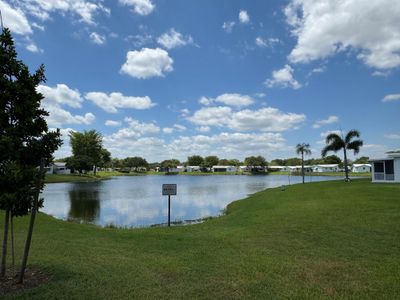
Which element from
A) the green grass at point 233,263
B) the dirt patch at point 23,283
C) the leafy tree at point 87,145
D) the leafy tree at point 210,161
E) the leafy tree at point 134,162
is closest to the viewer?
the green grass at point 233,263

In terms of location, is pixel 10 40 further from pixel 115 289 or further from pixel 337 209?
pixel 337 209

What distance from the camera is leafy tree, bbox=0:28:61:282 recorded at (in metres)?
6.05

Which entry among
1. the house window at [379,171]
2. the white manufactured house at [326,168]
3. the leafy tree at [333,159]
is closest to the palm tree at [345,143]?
the house window at [379,171]

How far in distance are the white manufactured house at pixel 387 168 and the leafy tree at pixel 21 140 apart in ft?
107

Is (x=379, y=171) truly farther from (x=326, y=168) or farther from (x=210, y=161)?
(x=210, y=161)

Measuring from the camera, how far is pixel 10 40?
672cm

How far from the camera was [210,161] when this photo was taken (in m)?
178

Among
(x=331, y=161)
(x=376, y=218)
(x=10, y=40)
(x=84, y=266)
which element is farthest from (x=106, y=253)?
(x=331, y=161)

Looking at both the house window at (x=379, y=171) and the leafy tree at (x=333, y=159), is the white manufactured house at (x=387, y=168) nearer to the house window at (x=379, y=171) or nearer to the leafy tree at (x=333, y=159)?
the house window at (x=379, y=171)

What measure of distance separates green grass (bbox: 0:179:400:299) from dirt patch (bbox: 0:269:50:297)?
8.8 inches

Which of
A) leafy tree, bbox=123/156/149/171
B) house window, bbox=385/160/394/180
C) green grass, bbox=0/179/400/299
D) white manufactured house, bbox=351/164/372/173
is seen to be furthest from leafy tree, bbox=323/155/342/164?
green grass, bbox=0/179/400/299

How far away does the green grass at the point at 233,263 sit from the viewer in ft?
19.0

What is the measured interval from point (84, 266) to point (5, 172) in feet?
9.37

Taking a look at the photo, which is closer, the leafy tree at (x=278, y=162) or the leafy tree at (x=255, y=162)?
the leafy tree at (x=255, y=162)
